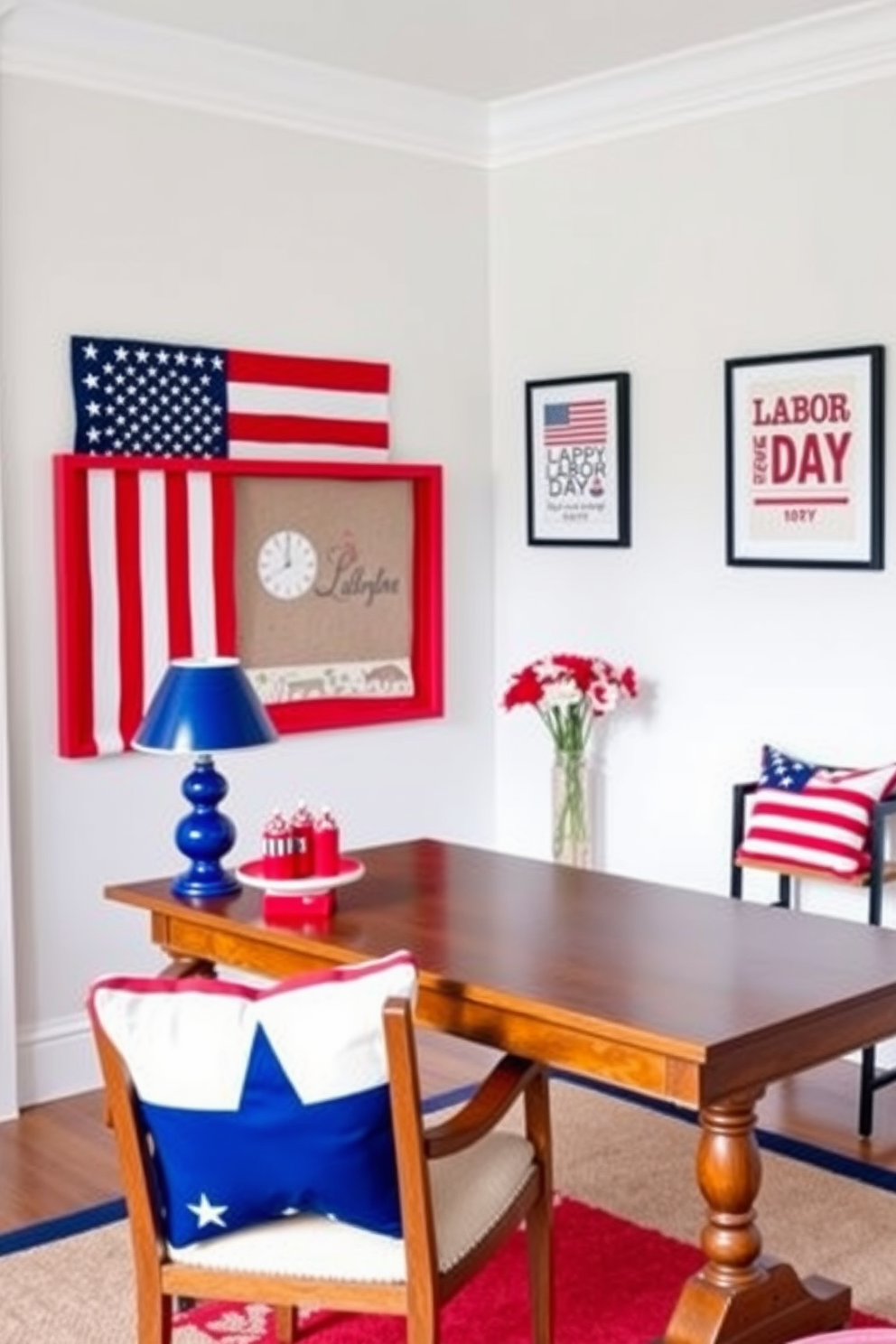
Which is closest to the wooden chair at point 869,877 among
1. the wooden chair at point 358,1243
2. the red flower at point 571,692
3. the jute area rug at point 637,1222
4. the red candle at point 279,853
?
the jute area rug at point 637,1222

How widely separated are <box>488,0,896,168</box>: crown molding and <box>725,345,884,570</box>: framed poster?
716 millimetres

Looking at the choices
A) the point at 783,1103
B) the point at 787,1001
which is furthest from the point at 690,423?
the point at 787,1001

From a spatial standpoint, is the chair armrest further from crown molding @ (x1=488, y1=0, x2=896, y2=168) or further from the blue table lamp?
crown molding @ (x1=488, y1=0, x2=896, y2=168)

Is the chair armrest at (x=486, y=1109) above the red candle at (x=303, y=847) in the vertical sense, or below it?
below

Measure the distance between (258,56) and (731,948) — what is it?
298 centimetres

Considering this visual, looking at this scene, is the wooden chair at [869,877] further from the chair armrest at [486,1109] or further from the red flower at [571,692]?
the chair armrest at [486,1109]

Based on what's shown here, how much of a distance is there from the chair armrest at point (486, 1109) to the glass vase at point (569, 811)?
2.21 m

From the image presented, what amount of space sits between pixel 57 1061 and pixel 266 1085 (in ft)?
7.60

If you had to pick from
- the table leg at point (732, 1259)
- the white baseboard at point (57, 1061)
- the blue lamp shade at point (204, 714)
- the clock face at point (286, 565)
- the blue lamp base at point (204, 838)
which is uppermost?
the clock face at point (286, 565)

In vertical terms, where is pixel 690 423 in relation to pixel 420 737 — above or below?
above

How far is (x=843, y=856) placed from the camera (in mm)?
4105

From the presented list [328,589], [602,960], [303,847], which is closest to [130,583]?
[328,589]

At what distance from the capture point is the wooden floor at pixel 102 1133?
12.2 feet

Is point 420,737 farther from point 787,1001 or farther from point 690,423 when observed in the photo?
point 787,1001
